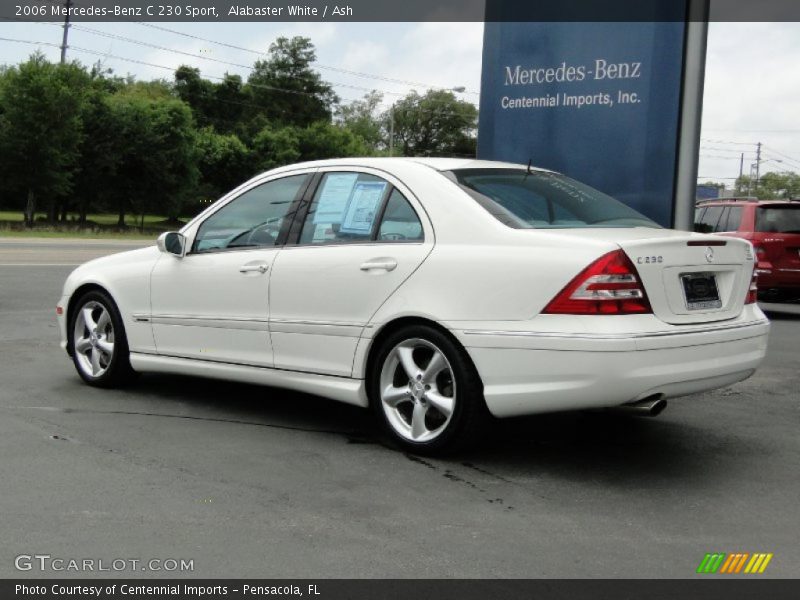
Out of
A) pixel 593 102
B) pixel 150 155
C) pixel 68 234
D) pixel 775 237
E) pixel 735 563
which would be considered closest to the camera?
pixel 735 563

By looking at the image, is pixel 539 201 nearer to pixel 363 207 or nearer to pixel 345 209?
pixel 363 207

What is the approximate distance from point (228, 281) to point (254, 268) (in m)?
0.24

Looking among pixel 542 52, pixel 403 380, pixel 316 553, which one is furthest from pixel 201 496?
pixel 542 52

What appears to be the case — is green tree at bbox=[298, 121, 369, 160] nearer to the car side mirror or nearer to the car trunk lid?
the car side mirror

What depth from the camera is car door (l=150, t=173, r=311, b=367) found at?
5809 mm

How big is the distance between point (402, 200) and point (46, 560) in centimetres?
267

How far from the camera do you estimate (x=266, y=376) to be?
574cm

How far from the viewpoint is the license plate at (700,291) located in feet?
15.6

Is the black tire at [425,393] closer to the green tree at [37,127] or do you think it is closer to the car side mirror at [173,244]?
the car side mirror at [173,244]

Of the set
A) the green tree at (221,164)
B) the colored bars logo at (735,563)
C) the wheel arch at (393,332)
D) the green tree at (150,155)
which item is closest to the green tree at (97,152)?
the green tree at (150,155)

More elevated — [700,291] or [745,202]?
[745,202]

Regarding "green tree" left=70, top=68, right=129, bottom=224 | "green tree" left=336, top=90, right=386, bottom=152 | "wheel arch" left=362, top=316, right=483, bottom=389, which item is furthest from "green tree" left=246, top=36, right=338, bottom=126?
"wheel arch" left=362, top=316, right=483, bottom=389

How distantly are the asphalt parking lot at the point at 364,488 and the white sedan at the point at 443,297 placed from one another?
14.8 inches

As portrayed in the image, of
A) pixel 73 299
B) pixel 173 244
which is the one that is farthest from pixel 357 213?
pixel 73 299
